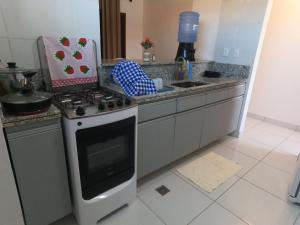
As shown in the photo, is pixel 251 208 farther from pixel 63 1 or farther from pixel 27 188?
pixel 63 1

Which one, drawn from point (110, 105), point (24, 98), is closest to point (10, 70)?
point (24, 98)

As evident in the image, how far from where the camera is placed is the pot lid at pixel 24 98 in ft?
3.42

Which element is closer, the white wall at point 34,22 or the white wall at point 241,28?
the white wall at point 34,22

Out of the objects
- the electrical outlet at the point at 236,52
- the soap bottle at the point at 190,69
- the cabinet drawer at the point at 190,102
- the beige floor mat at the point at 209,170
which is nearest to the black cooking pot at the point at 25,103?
the cabinet drawer at the point at 190,102

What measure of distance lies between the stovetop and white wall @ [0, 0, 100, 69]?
383 mm

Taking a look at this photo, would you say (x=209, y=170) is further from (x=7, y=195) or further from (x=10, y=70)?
(x=10, y=70)

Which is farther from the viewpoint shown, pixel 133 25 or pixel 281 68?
pixel 133 25

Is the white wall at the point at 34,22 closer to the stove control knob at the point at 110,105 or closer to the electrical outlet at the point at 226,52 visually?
the stove control knob at the point at 110,105

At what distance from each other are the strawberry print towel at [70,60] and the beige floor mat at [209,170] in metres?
1.38

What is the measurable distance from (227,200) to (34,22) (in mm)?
2134

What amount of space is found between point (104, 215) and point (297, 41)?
3442 mm

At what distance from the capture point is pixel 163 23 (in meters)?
4.43

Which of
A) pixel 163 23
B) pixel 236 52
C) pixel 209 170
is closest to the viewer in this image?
pixel 209 170

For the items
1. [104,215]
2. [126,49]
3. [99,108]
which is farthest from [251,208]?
[126,49]
